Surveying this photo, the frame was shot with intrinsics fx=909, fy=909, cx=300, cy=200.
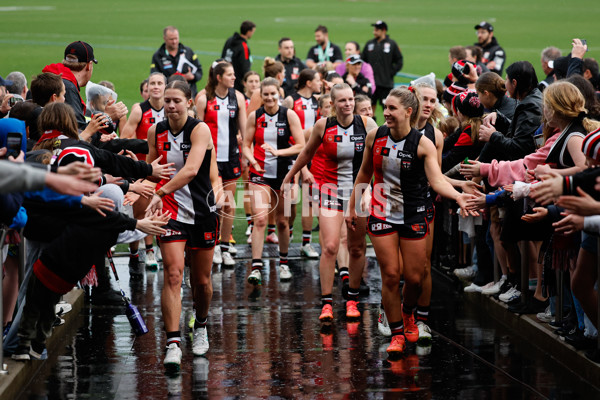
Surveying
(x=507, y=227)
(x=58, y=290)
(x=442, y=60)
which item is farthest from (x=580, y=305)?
(x=442, y=60)

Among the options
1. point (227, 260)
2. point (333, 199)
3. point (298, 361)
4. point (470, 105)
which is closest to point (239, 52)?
point (227, 260)

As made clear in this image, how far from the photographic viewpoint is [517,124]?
796 centimetres

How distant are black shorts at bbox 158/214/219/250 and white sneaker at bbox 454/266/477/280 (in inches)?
124

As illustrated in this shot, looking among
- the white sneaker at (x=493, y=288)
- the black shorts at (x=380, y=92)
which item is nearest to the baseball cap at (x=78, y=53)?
the white sneaker at (x=493, y=288)

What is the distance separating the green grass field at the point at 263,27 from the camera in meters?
35.3

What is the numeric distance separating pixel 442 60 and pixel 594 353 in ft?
104

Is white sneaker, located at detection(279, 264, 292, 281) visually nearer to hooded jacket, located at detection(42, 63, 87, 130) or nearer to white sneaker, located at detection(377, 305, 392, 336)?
white sneaker, located at detection(377, 305, 392, 336)

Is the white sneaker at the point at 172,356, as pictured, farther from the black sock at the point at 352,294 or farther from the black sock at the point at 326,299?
the black sock at the point at 352,294

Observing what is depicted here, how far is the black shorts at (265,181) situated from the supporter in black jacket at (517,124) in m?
3.02

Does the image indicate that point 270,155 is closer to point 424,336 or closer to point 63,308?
point 63,308

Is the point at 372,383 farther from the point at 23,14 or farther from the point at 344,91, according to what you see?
the point at 23,14

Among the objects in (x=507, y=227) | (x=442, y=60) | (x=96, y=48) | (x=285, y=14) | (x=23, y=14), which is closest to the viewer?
(x=507, y=227)

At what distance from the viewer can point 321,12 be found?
6138 cm

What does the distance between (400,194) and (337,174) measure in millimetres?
1590
